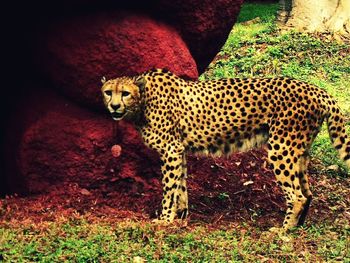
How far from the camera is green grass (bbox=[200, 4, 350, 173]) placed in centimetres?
1340

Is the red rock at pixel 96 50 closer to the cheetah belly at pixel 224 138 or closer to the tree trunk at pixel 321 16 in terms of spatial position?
the cheetah belly at pixel 224 138

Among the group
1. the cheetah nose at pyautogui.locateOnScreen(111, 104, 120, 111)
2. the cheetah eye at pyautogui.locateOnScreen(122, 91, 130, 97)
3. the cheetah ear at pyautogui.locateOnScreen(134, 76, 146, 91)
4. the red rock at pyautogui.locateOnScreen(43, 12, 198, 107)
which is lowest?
the cheetah nose at pyautogui.locateOnScreen(111, 104, 120, 111)

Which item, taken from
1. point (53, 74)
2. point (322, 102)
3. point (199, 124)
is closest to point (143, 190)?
point (199, 124)

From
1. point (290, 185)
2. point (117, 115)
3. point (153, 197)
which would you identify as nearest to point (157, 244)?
point (117, 115)

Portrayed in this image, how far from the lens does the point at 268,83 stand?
7.73 meters

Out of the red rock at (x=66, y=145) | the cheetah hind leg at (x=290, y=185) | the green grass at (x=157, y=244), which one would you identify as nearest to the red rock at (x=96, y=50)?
the red rock at (x=66, y=145)

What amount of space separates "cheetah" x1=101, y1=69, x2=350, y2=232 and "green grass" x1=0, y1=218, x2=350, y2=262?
43 centimetres

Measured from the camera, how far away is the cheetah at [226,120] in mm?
Answer: 7453

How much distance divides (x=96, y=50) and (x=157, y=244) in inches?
93.0

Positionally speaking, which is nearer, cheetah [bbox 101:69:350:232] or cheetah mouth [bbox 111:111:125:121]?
cheetah mouth [bbox 111:111:125:121]

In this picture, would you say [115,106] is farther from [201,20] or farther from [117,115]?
[201,20]

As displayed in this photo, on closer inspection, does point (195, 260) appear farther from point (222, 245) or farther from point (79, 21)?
point (79, 21)

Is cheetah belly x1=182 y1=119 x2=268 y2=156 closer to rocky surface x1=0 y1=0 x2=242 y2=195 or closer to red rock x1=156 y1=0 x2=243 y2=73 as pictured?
rocky surface x1=0 y1=0 x2=242 y2=195

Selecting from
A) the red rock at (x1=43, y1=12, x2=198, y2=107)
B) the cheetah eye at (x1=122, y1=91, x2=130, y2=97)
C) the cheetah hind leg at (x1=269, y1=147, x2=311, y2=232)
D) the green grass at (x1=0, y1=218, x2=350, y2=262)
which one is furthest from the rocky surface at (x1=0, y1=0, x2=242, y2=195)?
the cheetah hind leg at (x1=269, y1=147, x2=311, y2=232)
